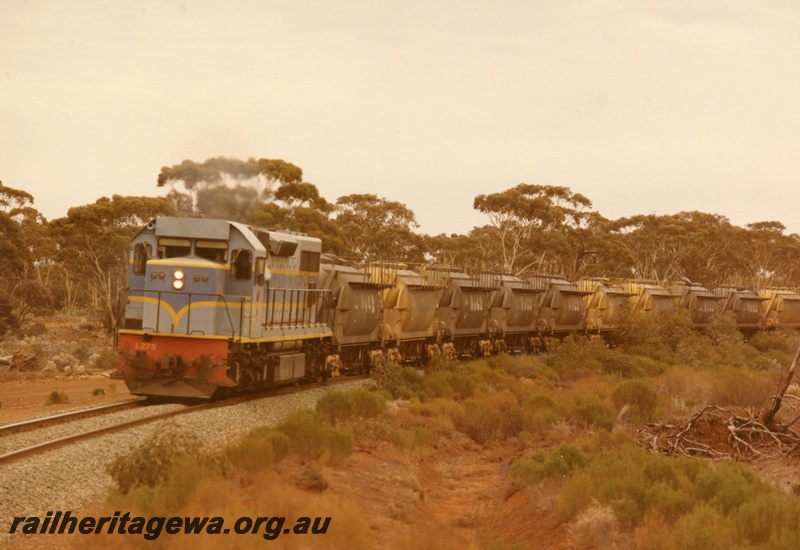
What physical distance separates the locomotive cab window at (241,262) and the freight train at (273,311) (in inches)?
1.1

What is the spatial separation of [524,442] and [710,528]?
1050cm

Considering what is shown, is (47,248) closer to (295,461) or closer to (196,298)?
(196,298)

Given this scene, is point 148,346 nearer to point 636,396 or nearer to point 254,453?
point 254,453

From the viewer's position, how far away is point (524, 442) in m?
20.9

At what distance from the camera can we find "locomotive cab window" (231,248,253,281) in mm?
19906

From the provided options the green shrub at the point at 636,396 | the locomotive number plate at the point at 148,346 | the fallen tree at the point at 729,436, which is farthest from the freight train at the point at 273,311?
the fallen tree at the point at 729,436

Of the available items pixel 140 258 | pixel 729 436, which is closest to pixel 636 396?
pixel 729 436

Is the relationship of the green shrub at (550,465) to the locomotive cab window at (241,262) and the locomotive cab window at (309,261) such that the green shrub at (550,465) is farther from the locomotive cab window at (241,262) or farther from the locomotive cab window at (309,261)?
the locomotive cab window at (309,261)

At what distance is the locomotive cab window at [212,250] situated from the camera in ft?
65.8

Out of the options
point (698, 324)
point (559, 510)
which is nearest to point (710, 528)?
point (559, 510)

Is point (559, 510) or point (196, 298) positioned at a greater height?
point (196, 298)

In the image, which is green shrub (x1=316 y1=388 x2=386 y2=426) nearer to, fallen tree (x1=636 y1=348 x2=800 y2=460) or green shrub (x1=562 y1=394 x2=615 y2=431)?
green shrub (x1=562 y1=394 x2=615 y2=431)

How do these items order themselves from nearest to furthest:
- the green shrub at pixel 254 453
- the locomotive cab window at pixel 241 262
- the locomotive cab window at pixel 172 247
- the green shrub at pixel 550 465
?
the green shrub at pixel 254 453 < the green shrub at pixel 550 465 < the locomotive cab window at pixel 241 262 < the locomotive cab window at pixel 172 247

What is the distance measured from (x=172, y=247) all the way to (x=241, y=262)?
1754mm
